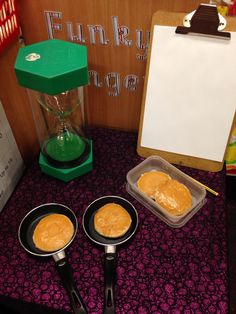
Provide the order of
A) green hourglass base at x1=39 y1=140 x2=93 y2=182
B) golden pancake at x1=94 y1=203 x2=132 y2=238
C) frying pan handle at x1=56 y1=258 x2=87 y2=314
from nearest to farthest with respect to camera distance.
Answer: frying pan handle at x1=56 y1=258 x2=87 y2=314
golden pancake at x1=94 y1=203 x2=132 y2=238
green hourglass base at x1=39 y1=140 x2=93 y2=182

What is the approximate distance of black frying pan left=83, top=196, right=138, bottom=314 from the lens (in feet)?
2.02

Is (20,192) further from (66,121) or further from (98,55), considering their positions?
(98,55)

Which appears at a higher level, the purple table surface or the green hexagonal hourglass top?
the green hexagonal hourglass top

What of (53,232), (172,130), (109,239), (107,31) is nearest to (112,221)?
(109,239)

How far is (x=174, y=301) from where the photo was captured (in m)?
0.63

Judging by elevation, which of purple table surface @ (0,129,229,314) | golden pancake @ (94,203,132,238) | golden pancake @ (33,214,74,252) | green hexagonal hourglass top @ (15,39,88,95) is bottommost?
purple table surface @ (0,129,229,314)

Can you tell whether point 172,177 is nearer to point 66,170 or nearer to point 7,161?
point 66,170

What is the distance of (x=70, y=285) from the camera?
623 millimetres

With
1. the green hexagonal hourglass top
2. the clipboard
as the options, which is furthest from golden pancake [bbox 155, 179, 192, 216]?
the green hexagonal hourglass top

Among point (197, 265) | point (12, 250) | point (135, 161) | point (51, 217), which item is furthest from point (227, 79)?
point (12, 250)

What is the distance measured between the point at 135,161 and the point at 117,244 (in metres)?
0.31

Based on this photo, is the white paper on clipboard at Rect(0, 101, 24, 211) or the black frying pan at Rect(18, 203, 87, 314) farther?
the white paper on clipboard at Rect(0, 101, 24, 211)

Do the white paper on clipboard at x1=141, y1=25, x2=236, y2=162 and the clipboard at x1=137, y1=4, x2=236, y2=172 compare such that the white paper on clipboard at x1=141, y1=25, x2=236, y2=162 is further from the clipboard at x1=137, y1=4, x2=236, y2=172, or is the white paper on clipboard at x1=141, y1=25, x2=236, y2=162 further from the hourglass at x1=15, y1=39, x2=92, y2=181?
the hourglass at x1=15, y1=39, x2=92, y2=181

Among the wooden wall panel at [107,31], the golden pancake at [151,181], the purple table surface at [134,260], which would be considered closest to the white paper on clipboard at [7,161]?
the purple table surface at [134,260]
